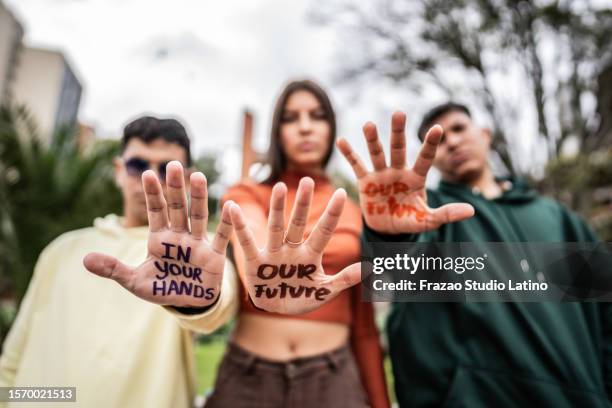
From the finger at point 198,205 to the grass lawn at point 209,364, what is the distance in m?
3.08

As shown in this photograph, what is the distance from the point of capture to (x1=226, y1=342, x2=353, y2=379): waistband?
168 cm

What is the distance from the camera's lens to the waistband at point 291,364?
168 centimetres

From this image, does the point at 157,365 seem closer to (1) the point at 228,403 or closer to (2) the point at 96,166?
(1) the point at 228,403

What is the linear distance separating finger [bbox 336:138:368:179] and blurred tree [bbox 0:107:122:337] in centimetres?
344

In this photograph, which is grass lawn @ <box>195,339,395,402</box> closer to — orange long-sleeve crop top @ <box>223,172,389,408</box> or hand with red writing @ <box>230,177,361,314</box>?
orange long-sleeve crop top @ <box>223,172,389,408</box>

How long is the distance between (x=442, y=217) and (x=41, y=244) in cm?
399

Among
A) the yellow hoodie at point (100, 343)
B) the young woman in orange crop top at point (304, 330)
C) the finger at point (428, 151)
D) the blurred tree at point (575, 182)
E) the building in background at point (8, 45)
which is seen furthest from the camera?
the building in background at point (8, 45)

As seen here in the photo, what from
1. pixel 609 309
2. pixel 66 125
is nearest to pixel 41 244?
pixel 66 125

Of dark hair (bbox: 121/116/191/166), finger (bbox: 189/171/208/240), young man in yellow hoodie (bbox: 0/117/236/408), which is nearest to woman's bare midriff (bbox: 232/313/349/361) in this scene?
young man in yellow hoodie (bbox: 0/117/236/408)

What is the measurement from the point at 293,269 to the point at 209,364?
203 inches

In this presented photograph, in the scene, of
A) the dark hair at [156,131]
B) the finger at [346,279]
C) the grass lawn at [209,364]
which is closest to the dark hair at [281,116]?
the dark hair at [156,131]

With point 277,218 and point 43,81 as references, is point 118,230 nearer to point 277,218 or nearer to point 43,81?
point 277,218

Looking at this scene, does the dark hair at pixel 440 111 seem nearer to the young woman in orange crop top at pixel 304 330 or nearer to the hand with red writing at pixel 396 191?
the young woman in orange crop top at pixel 304 330

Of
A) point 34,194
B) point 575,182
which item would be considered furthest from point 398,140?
point 575,182
